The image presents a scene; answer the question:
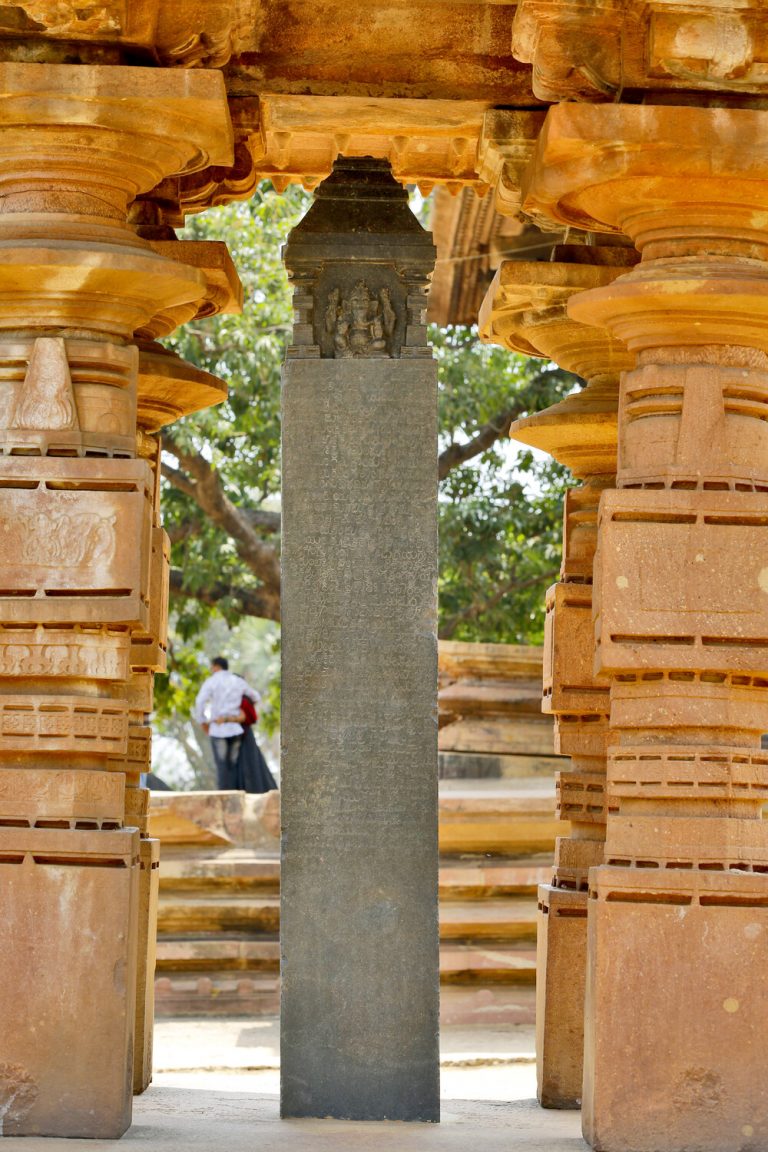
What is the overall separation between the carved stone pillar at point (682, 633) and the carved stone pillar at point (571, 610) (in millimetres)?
1395

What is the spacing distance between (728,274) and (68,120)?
89.2 inches

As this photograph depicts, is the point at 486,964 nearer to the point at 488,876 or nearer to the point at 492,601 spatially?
the point at 488,876

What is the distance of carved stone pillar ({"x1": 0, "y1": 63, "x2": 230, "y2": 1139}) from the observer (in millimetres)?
6258

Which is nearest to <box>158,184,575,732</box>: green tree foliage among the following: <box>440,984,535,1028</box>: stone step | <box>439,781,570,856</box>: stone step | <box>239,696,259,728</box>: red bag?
<box>239,696,259,728</box>: red bag

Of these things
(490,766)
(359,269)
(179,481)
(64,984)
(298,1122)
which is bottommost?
(298,1122)

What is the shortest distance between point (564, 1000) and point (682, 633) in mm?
2312

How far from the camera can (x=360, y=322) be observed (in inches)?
298

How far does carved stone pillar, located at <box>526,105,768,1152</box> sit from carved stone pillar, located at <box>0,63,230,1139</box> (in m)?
1.51

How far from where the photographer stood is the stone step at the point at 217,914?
1416 centimetres

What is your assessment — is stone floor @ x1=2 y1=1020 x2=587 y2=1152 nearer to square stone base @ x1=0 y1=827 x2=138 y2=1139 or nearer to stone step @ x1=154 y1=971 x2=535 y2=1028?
square stone base @ x1=0 y1=827 x2=138 y2=1139

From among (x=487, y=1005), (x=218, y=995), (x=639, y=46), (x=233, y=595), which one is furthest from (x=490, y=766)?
(x=639, y=46)

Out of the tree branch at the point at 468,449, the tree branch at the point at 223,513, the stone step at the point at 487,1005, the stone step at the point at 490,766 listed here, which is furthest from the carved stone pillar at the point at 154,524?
the tree branch at the point at 468,449

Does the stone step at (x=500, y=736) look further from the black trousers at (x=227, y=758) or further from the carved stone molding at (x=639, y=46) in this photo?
the carved stone molding at (x=639, y=46)

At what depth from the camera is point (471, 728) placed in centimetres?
1486
